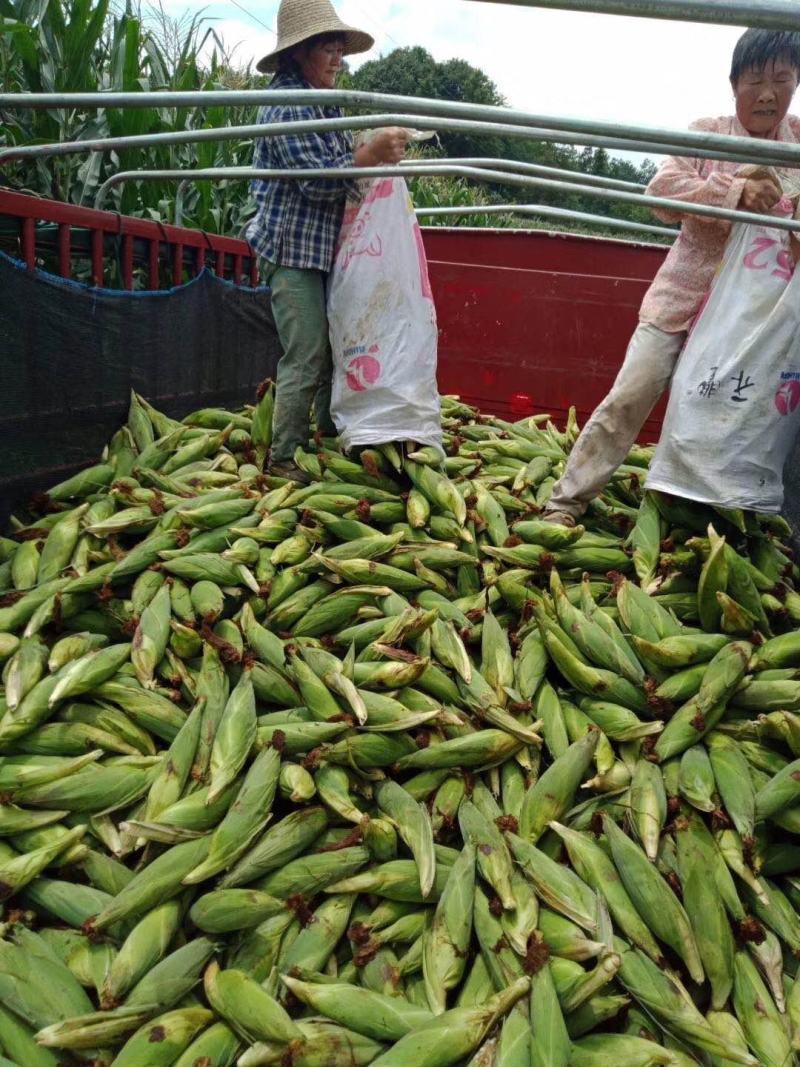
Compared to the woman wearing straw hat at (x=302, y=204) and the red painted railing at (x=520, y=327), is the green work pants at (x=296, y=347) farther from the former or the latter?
the red painted railing at (x=520, y=327)

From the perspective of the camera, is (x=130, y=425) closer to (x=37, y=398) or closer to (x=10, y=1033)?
(x=37, y=398)

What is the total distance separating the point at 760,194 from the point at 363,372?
1.41 metres

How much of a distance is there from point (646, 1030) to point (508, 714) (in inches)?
29.3

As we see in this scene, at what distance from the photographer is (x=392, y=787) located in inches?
78.9

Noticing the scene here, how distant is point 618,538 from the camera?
313 cm

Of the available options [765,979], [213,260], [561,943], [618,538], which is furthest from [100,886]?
[213,260]

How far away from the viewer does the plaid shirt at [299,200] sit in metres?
3.08

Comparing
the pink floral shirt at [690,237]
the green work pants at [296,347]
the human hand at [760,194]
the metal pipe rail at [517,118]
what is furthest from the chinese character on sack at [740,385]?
the green work pants at [296,347]

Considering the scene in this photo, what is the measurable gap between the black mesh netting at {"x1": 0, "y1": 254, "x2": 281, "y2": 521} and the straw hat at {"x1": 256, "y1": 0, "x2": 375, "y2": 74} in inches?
42.2

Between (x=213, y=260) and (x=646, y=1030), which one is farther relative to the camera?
(x=213, y=260)

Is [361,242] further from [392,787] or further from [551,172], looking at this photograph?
[392,787]

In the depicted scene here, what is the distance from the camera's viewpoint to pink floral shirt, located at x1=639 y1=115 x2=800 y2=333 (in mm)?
2770

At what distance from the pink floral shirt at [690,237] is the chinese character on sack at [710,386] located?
33 cm

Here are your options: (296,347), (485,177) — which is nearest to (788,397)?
(485,177)
